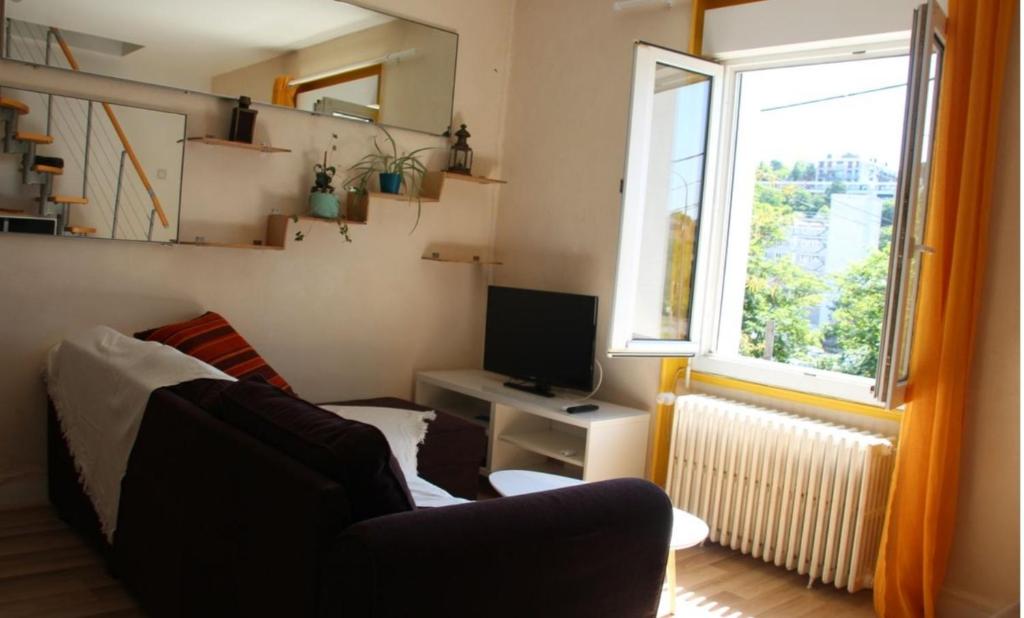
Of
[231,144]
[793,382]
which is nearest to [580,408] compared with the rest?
[793,382]

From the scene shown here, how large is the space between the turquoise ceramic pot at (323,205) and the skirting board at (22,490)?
1.62 metres

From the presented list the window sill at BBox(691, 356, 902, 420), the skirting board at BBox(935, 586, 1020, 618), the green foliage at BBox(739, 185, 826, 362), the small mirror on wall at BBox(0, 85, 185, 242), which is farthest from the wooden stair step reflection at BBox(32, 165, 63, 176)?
the skirting board at BBox(935, 586, 1020, 618)

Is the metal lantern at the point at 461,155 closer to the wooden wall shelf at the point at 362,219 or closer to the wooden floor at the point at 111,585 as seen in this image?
the wooden wall shelf at the point at 362,219

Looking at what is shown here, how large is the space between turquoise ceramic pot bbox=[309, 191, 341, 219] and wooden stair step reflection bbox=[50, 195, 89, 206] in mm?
968

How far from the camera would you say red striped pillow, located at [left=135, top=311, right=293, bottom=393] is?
3684mm

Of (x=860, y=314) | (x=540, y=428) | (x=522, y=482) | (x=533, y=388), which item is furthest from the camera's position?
(x=540, y=428)

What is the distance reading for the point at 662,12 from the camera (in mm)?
4180

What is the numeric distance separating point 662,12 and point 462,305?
1.85 meters

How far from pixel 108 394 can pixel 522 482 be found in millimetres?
1462

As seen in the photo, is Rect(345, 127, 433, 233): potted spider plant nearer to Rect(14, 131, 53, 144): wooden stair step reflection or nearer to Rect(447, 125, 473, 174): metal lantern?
Rect(447, 125, 473, 174): metal lantern

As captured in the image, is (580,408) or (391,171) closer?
(580,408)

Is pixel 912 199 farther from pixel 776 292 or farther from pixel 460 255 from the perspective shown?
pixel 460 255

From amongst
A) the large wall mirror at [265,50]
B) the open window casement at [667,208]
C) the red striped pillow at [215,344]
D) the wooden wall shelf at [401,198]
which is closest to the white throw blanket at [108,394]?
the red striped pillow at [215,344]

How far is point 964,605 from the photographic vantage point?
10.5 ft
